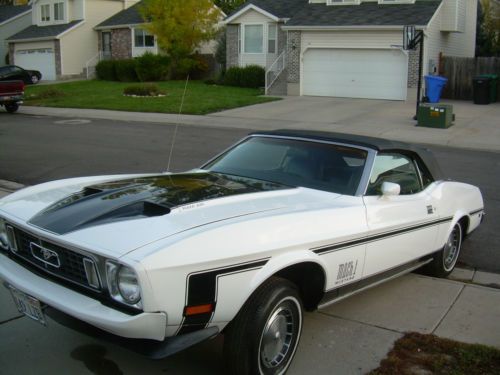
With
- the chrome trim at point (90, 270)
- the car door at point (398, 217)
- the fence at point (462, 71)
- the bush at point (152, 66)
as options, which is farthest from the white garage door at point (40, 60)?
the chrome trim at point (90, 270)

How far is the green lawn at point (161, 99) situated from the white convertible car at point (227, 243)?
1677 centimetres

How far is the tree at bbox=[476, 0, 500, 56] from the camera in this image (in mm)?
36031

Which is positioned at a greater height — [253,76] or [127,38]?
[127,38]

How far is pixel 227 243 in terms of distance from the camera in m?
3.22

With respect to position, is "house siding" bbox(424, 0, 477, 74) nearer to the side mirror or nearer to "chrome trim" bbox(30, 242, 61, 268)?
the side mirror

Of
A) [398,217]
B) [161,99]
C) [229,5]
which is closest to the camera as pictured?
[398,217]

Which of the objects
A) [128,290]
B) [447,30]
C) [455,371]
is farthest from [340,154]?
[447,30]

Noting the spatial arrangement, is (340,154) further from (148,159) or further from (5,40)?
(5,40)

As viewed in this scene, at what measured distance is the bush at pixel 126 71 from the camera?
1469 inches

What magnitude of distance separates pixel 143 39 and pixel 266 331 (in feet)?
129

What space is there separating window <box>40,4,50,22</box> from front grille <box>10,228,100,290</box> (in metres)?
45.1

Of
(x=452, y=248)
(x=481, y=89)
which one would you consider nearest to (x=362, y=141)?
(x=452, y=248)

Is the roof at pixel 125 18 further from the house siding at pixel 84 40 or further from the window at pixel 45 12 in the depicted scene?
the window at pixel 45 12

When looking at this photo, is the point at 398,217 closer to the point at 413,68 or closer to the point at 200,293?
the point at 200,293
